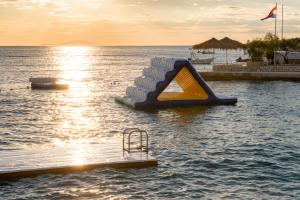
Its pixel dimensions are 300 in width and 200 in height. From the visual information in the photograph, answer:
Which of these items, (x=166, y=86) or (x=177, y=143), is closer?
(x=177, y=143)

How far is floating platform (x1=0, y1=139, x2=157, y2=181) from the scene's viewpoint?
2516 centimetres

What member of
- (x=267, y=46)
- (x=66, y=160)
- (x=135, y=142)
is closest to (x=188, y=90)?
(x=135, y=142)

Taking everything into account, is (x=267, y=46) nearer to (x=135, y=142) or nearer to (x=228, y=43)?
(x=228, y=43)

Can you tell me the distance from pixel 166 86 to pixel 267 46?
6163 cm

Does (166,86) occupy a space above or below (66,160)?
above

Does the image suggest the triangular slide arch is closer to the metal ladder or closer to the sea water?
the sea water

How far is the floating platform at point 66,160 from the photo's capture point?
991 inches

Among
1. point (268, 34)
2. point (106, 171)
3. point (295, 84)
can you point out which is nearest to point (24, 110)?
point (106, 171)

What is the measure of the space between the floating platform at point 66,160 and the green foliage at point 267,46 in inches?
3215

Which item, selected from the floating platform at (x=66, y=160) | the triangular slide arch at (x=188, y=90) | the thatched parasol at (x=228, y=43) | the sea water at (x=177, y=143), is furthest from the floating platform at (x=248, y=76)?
the floating platform at (x=66, y=160)

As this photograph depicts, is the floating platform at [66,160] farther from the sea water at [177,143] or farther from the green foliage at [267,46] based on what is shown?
the green foliage at [267,46]

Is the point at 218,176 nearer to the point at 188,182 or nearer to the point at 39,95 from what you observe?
the point at 188,182

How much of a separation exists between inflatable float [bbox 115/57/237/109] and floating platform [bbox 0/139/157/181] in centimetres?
2028

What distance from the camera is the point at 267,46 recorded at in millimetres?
106188
